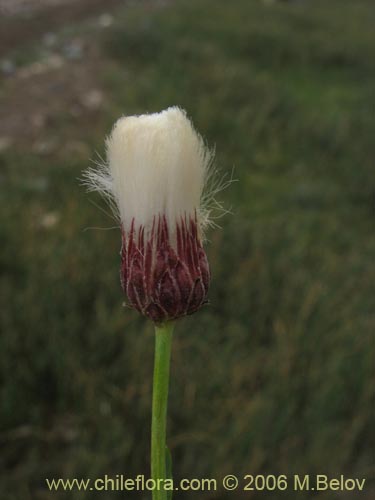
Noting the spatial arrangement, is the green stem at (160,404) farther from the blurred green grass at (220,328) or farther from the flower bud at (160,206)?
the blurred green grass at (220,328)

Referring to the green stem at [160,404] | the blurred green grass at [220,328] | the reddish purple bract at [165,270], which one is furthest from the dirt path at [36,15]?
the green stem at [160,404]

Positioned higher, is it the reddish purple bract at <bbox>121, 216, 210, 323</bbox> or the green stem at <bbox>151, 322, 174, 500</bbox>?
the reddish purple bract at <bbox>121, 216, 210, 323</bbox>

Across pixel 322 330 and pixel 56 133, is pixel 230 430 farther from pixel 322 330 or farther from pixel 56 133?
pixel 56 133

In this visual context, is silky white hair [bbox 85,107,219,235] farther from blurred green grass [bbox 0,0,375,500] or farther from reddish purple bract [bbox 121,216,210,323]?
blurred green grass [bbox 0,0,375,500]

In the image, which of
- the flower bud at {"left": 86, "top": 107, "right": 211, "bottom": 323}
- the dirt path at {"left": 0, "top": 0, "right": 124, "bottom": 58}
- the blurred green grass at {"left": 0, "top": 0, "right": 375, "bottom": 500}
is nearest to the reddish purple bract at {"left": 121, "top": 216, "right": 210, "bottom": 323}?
the flower bud at {"left": 86, "top": 107, "right": 211, "bottom": 323}

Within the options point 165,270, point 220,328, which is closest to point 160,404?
point 165,270

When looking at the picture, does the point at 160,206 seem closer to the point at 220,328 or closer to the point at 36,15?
the point at 220,328

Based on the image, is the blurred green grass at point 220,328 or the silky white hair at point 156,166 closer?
the silky white hair at point 156,166
